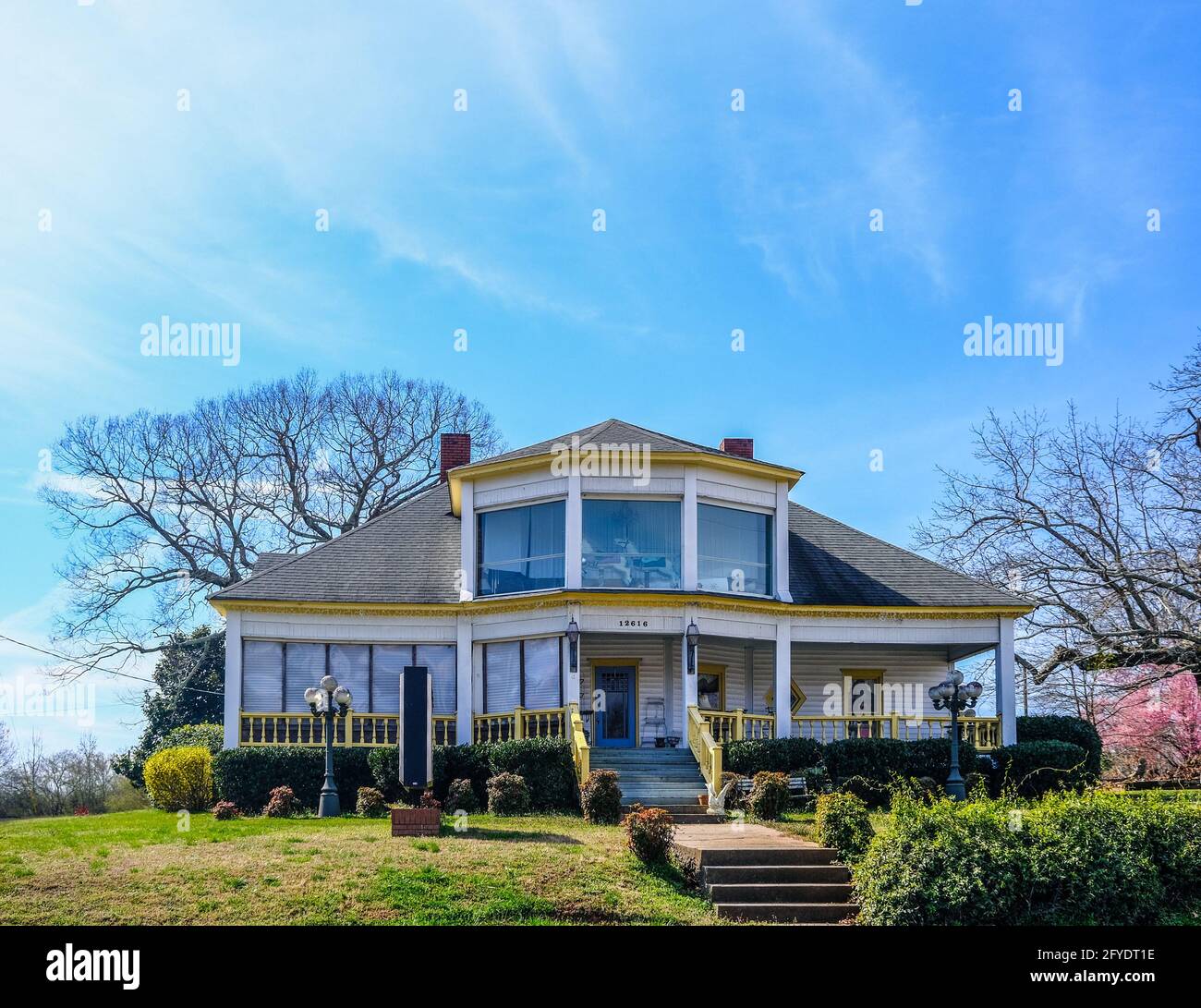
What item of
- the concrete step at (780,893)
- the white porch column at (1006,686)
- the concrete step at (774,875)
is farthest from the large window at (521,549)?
the concrete step at (780,893)

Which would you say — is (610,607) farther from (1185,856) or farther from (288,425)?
(288,425)

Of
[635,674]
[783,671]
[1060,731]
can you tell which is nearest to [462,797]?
[635,674]

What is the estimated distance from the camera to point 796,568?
28.9m

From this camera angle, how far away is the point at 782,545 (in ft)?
90.6

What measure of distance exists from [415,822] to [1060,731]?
15734 millimetres

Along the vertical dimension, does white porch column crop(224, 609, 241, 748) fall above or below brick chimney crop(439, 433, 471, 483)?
below

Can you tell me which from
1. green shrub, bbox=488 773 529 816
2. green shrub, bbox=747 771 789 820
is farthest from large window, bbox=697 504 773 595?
green shrub, bbox=488 773 529 816

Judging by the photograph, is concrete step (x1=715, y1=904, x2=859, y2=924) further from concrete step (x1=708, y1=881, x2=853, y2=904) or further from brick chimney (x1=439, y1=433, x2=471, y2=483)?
brick chimney (x1=439, y1=433, x2=471, y2=483)

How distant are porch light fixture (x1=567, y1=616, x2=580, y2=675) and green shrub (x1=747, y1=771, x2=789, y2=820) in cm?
576

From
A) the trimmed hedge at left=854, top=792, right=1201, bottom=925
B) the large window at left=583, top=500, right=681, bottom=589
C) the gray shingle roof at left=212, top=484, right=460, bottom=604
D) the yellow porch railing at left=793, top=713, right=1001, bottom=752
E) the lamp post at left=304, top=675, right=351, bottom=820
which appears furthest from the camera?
the gray shingle roof at left=212, top=484, right=460, bottom=604

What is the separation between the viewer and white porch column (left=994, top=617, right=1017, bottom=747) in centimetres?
2697

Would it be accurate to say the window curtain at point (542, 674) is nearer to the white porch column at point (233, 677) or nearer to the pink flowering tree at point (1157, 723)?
the white porch column at point (233, 677)

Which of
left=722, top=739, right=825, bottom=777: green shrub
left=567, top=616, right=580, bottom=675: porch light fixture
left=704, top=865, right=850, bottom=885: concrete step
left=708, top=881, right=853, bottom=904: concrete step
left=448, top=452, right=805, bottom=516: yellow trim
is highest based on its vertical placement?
left=448, top=452, right=805, bottom=516: yellow trim

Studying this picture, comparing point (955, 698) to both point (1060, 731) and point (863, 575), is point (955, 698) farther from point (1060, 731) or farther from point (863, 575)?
point (863, 575)
